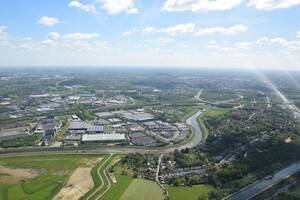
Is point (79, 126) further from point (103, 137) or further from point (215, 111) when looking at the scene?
point (215, 111)

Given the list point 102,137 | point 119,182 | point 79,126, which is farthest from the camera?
point 79,126

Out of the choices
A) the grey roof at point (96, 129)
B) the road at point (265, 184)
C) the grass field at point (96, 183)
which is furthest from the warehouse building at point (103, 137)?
the road at point (265, 184)

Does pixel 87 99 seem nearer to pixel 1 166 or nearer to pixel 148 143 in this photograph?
pixel 148 143

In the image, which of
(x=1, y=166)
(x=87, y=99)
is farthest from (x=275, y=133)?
(x=87, y=99)

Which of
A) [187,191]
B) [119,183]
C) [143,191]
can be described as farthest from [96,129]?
[187,191]

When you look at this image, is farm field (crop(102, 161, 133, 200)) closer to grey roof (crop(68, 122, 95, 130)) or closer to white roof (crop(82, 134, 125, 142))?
white roof (crop(82, 134, 125, 142))

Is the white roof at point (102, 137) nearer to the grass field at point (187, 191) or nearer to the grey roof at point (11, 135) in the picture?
the grey roof at point (11, 135)
